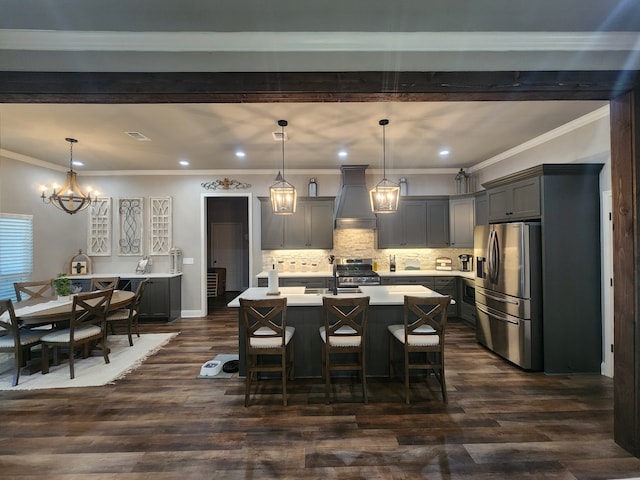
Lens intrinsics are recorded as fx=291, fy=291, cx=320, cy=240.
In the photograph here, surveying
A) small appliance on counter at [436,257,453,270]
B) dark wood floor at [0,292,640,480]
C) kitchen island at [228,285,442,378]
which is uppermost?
small appliance on counter at [436,257,453,270]

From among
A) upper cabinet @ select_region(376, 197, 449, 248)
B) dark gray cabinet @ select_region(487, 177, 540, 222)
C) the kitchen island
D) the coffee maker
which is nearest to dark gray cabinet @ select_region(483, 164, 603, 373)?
dark gray cabinet @ select_region(487, 177, 540, 222)

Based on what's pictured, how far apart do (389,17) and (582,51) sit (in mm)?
1423

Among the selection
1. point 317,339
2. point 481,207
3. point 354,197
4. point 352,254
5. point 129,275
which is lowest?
point 317,339

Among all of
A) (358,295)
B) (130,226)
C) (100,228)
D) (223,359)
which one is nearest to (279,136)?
(358,295)

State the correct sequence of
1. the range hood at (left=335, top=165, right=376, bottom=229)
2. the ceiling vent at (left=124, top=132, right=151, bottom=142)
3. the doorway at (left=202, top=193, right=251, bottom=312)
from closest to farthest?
1. the ceiling vent at (left=124, top=132, right=151, bottom=142)
2. the range hood at (left=335, top=165, right=376, bottom=229)
3. the doorway at (left=202, top=193, right=251, bottom=312)

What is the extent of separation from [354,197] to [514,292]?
2.99m

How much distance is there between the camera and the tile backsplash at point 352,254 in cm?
600

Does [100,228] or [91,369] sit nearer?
[91,369]

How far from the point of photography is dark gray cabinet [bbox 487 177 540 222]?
136 inches

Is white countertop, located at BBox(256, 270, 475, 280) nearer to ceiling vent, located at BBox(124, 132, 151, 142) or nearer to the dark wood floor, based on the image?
the dark wood floor

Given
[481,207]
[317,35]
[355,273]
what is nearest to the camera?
[317,35]

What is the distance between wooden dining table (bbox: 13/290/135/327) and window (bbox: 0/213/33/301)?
99 centimetres

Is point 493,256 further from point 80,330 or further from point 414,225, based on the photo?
point 80,330

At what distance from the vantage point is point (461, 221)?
563 centimetres
